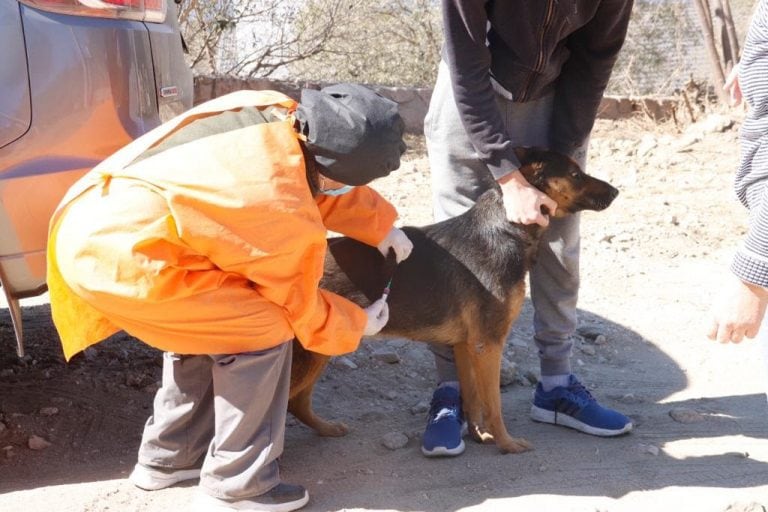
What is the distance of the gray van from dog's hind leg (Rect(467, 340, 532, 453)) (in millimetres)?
1924

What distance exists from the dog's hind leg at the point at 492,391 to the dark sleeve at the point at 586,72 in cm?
107

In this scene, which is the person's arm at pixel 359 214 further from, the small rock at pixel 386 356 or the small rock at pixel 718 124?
the small rock at pixel 718 124

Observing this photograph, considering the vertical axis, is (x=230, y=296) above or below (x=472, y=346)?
above

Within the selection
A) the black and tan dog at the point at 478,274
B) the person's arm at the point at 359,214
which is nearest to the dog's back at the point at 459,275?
the black and tan dog at the point at 478,274

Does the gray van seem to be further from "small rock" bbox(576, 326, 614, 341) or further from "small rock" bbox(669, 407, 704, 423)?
"small rock" bbox(576, 326, 614, 341)

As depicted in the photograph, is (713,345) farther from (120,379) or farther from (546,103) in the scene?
(120,379)

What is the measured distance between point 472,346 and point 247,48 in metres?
8.00

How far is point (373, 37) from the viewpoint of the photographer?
1223 centimetres

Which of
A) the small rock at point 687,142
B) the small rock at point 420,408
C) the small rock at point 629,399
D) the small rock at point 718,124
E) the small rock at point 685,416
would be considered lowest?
the small rock at point 420,408

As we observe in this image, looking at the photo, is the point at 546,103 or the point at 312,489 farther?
the point at 546,103

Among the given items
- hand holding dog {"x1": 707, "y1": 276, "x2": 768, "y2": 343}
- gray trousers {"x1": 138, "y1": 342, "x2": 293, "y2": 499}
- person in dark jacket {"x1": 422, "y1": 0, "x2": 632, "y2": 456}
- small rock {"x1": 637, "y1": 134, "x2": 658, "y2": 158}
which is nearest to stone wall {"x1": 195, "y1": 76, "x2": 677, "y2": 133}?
small rock {"x1": 637, "y1": 134, "x2": 658, "y2": 158}

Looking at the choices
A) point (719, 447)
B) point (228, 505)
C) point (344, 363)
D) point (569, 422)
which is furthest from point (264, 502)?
point (719, 447)

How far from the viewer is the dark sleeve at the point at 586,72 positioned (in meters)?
4.08

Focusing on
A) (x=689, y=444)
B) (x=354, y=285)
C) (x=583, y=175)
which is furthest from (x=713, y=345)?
(x=354, y=285)
